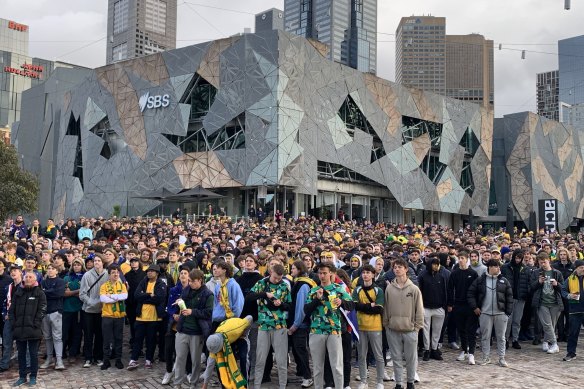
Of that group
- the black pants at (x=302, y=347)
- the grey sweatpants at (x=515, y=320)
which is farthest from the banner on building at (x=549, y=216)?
the black pants at (x=302, y=347)

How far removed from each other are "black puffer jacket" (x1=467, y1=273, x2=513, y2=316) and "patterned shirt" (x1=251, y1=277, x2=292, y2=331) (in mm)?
3739

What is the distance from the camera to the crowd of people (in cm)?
845

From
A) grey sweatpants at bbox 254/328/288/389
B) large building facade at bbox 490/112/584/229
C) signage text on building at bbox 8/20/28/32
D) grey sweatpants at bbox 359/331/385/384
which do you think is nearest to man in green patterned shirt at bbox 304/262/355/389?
grey sweatpants at bbox 254/328/288/389

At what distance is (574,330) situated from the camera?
420 inches

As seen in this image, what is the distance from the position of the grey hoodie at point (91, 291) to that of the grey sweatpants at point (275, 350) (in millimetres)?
3466

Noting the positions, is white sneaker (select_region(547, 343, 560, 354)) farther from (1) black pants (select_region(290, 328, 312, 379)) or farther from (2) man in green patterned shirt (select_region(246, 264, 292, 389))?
(2) man in green patterned shirt (select_region(246, 264, 292, 389))

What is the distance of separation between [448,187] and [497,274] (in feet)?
137

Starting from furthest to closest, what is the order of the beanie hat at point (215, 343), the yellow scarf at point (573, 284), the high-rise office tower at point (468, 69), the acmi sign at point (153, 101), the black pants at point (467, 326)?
the high-rise office tower at point (468, 69) < the acmi sign at point (153, 101) < the yellow scarf at point (573, 284) < the black pants at point (467, 326) < the beanie hat at point (215, 343)

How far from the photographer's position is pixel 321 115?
39.9m

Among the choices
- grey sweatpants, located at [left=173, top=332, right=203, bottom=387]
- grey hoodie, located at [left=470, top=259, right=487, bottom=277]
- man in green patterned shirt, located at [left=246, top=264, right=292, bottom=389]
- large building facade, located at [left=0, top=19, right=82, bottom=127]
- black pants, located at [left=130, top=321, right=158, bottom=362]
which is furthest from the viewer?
large building facade, located at [left=0, top=19, right=82, bottom=127]

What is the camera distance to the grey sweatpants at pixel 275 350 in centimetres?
844

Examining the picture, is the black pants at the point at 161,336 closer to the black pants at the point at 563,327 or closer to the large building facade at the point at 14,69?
the black pants at the point at 563,327

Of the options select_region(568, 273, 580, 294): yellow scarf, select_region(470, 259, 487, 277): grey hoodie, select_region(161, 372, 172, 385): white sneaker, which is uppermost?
select_region(470, 259, 487, 277): grey hoodie

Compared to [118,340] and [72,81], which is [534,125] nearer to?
[72,81]
